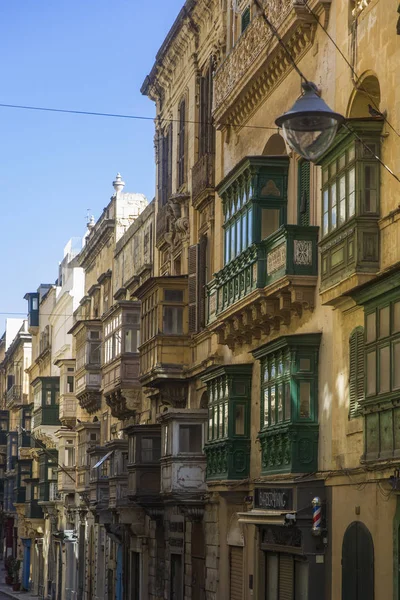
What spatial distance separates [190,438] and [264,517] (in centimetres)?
818

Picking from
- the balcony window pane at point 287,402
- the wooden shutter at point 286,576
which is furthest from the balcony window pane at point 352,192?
the wooden shutter at point 286,576

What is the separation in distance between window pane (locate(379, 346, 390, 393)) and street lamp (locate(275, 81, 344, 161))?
5.77m

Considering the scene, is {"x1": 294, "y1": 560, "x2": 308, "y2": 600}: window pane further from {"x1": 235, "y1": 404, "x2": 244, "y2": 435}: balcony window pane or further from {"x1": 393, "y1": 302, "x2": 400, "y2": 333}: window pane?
{"x1": 393, "y1": 302, "x2": 400, "y2": 333}: window pane

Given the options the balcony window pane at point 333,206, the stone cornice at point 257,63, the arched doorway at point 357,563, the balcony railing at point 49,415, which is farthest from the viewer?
the balcony railing at point 49,415

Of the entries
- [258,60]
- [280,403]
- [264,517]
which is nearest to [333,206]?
[280,403]

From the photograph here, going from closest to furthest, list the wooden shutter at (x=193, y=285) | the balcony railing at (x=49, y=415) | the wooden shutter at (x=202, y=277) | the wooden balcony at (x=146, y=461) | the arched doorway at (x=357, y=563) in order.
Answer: the arched doorway at (x=357, y=563), the wooden shutter at (x=202, y=277), the wooden shutter at (x=193, y=285), the wooden balcony at (x=146, y=461), the balcony railing at (x=49, y=415)

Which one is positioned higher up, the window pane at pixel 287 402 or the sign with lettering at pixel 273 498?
the window pane at pixel 287 402

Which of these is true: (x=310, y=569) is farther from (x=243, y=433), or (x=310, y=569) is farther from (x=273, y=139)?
(x=273, y=139)

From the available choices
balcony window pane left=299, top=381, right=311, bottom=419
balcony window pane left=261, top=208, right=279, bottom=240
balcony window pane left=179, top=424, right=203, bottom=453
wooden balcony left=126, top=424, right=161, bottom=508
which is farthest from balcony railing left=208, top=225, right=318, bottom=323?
wooden balcony left=126, top=424, right=161, bottom=508

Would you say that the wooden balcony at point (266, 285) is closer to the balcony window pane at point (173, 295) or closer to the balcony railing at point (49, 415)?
the balcony window pane at point (173, 295)

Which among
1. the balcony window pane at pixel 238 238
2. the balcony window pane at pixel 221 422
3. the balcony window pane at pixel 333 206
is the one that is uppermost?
the balcony window pane at pixel 238 238

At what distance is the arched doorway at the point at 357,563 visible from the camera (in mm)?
19859

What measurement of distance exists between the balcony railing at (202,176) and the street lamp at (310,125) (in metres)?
18.6

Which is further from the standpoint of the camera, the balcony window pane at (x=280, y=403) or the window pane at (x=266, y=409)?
the window pane at (x=266, y=409)
